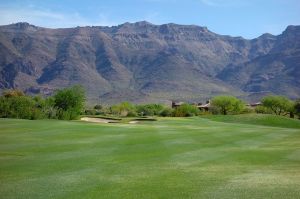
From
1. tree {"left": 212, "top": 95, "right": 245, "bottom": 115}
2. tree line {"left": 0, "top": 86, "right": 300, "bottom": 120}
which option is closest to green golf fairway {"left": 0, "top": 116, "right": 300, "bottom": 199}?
tree line {"left": 0, "top": 86, "right": 300, "bottom": 120}

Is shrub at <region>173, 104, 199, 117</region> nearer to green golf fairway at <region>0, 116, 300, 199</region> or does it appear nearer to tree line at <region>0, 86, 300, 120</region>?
tree line at <region>0, 86, 300, 120</region>

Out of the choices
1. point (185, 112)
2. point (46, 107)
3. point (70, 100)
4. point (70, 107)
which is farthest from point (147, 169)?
point (185, 112)

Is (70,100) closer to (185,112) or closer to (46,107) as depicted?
(46,107)

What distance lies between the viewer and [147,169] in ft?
51.4

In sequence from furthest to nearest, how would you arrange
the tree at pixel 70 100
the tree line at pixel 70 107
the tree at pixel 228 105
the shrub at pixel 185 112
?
the tree at pixel 228 105, the shrub at pixel 185 112, the tree at pixel 70 100, the tree line at pixel 70 107

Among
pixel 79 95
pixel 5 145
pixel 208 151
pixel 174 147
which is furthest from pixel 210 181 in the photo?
pixel 79 95

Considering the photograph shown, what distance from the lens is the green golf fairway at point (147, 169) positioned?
39.4 ft

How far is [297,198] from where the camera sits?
11.0m

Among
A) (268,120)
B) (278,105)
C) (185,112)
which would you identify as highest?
(278,105)

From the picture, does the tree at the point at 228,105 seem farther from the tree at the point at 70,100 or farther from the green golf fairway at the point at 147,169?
the green golf fairway at the point at 147,169

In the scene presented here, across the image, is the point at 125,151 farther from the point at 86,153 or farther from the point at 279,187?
the point at 279,187

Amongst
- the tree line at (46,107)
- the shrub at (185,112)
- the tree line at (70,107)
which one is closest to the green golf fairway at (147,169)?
the tree line at (46,107)

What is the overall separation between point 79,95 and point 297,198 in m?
70.4

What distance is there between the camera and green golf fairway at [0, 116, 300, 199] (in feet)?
39.4
